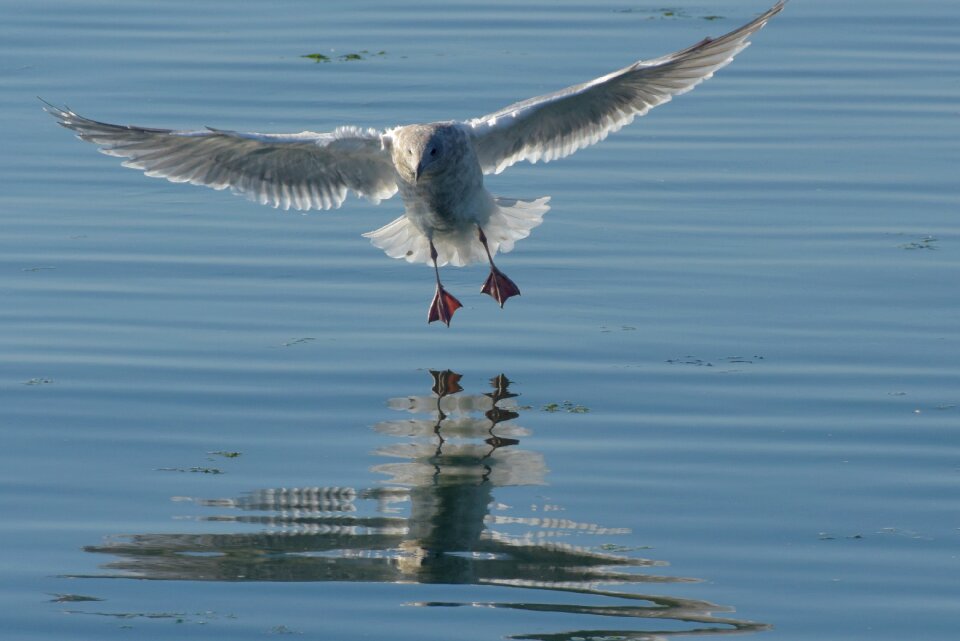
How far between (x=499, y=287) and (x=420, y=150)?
0.82 metres

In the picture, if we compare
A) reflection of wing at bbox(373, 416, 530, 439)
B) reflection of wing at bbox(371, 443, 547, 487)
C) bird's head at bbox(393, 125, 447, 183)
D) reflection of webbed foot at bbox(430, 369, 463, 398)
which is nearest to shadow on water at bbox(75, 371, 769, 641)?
reflection of wing at bbox(371, 443, 547, 487)

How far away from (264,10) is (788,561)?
11001 millimetres

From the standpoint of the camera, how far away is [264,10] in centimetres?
1636

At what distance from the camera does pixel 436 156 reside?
9469 millimetres

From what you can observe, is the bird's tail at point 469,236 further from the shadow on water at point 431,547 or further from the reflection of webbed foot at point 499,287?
the shadow on water at point 431,547

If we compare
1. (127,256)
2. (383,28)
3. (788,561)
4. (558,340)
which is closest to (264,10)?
(383,28)

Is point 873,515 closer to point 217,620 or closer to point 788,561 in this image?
point 788,561

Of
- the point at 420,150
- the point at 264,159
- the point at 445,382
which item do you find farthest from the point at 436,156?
the point at 445,382

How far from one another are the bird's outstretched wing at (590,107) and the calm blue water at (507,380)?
53cm

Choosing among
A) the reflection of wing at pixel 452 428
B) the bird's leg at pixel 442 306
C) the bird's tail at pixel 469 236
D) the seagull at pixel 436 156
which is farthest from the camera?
the bird's tail at pixel 469 236

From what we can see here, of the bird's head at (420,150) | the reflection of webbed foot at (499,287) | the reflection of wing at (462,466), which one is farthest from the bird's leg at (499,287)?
the reflection of wing at (462,466)

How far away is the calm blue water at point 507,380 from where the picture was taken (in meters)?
6.31

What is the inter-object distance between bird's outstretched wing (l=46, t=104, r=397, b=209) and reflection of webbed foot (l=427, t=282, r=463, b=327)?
1.02 meters

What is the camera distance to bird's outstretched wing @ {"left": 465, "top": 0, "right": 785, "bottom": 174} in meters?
9.65
